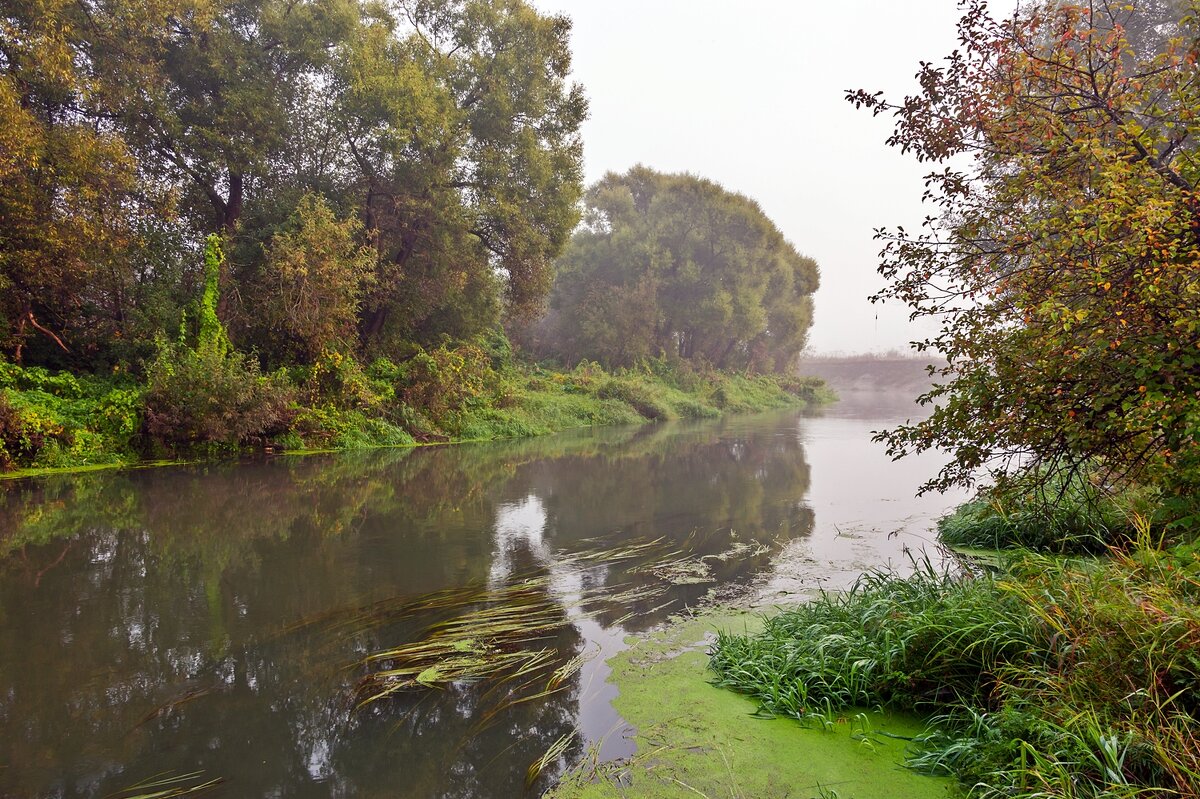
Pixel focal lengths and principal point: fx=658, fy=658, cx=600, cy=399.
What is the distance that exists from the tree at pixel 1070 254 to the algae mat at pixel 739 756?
2.22 metres

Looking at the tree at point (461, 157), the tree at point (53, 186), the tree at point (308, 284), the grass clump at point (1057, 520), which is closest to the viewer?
the grass clump at point (1057, 520)

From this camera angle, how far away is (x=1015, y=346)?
4.23 meters

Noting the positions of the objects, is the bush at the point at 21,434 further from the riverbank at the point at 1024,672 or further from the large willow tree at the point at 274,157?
the riverbank at the point at 1024,672

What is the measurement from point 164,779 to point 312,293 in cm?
1240

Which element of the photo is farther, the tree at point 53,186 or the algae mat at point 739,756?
the tree at point 53,186

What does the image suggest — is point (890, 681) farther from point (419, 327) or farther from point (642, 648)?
point (419, 327)

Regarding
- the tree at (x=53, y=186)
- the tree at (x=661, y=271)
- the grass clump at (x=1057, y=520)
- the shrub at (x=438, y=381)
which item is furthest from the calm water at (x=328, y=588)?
the tree at (x=661, y=271)

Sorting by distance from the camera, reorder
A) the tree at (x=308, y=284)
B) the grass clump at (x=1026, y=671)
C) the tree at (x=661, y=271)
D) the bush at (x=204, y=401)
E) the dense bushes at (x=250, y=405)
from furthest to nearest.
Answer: the tree at (x=661, y=271) → the tree at (x=308, y=284) → the bush at (x=204, y=401) → the dense bushes at (x=250, y=405) → the grass clump at (x=1026, y=671)

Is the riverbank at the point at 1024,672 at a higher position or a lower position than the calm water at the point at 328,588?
higher

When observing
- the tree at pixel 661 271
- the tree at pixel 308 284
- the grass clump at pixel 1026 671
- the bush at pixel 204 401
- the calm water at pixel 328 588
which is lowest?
the calm water at pixel 328 588

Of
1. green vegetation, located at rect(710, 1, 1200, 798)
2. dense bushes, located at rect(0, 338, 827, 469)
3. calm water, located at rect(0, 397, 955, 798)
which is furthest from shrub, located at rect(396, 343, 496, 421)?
green vegetation, located at rect(710, 1, 1200, 798)

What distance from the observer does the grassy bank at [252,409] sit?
1038 cm

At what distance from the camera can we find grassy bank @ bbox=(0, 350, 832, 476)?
1038 centimetres

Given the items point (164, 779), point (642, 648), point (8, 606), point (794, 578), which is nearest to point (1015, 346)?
point (794, 578)
